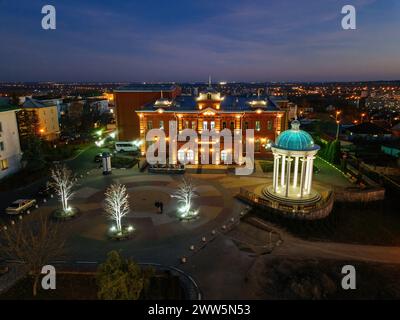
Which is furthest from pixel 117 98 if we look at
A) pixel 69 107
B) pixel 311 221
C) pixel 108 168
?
pixel 311 221

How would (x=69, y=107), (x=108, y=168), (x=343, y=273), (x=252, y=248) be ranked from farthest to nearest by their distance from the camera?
1. (x=69, y=107)
2. (x=108, y=168)
3. (x=252, y=248)
4. (x=343, y=273)

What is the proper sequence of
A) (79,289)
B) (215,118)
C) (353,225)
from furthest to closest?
(215,118), (353,225), (79,289)

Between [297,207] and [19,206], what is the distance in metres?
29.0

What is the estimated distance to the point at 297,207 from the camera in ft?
101

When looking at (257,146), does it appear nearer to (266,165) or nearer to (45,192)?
(266,165)

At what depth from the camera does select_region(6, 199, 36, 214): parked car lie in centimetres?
3047

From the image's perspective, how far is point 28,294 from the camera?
1880 cm

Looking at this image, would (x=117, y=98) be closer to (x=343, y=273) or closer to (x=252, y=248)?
(x=252, y=248)

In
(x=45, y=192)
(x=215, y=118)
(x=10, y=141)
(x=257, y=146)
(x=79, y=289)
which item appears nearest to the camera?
(x=79, y=289)

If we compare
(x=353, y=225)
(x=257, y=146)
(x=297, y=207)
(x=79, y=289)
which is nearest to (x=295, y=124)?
(x=297, y=207)

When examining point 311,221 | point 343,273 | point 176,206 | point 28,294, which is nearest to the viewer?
point 28,294

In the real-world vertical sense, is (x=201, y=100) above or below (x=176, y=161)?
above

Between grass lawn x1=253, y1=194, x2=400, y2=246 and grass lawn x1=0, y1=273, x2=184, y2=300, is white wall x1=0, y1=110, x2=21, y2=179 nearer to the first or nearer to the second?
grass lawn x1=0, y1=273, x2=184, y2=300

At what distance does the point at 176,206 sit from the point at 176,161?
57.5 ft
